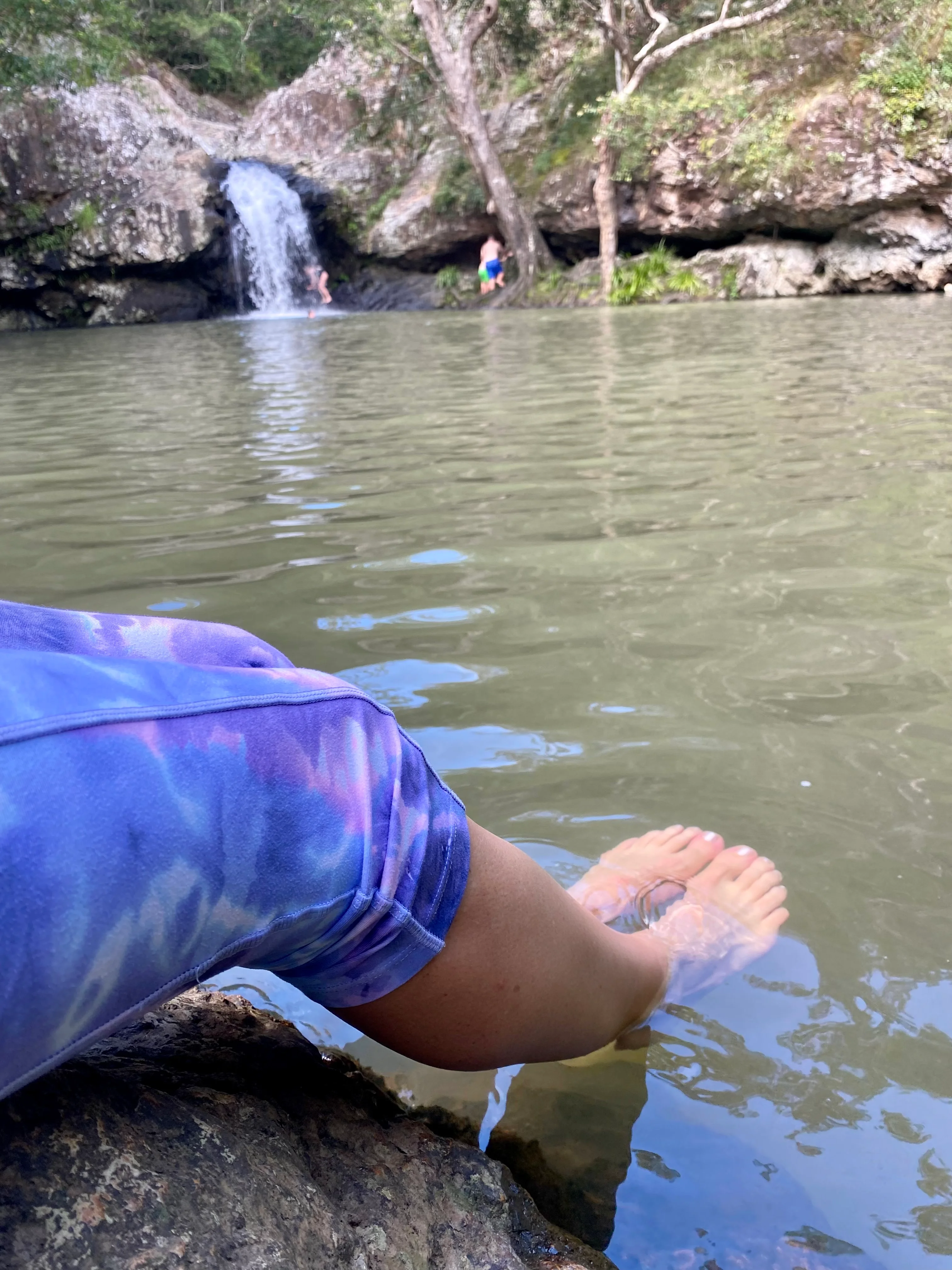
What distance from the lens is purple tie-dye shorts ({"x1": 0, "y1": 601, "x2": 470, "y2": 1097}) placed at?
0.72 metres

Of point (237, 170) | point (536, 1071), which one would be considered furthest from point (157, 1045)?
point (237, 170)

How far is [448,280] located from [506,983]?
18.4 meters

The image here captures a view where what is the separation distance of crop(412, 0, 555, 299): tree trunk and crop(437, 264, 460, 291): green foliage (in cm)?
114

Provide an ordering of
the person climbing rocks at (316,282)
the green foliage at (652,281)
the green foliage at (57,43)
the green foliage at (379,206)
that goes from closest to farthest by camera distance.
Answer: the green foliage at (57,43) → the green foliage at (652,281) → the person climbing rocks at (316,282) → the green foliage at (379,206)

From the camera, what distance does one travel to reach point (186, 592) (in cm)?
305

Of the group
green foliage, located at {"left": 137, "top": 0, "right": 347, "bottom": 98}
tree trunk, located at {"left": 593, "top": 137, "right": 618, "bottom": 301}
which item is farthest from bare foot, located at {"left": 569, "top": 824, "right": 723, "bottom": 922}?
green foliage, located at {"left": 137, "top": 0, "right": 347, "bottom": 98}

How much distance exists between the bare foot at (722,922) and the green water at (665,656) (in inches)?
1.5

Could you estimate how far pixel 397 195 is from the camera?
19594mm

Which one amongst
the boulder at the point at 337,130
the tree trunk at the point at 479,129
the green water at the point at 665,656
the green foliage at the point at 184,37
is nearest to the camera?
the green water at the point at 665,656

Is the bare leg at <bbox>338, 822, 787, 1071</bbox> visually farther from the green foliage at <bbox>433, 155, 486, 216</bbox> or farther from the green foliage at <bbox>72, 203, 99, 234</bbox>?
the green foliage at <bbox>72, 203, 99, 234</bbox>

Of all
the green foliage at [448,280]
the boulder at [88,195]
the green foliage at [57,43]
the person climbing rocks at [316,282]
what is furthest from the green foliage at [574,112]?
the green foliage at [57,43]

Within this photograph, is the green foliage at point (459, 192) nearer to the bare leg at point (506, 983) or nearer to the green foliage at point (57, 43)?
the green foliage at point (57, 43)

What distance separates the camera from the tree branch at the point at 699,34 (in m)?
14.3

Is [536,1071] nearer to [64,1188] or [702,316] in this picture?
[64,1188]
